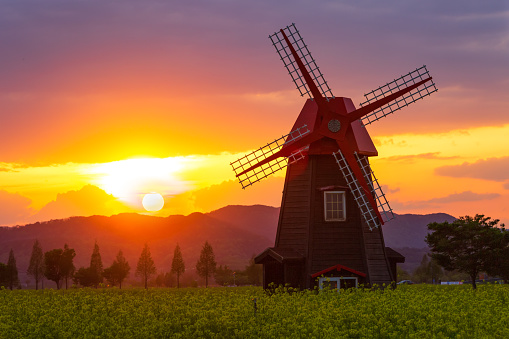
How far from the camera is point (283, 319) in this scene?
2812 cm

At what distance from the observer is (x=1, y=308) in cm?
3588

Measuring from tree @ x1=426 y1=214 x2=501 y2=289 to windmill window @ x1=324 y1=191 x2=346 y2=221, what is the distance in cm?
1346

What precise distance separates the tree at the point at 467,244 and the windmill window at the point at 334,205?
1346cm

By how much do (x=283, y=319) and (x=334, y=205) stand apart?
13.0 metres

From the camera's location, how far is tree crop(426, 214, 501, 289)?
5047 cm

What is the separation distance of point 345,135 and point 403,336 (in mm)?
15579

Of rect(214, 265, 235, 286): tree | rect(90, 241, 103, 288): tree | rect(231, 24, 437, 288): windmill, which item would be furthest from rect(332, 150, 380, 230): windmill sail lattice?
rect(214, 265, 235, 286): tree

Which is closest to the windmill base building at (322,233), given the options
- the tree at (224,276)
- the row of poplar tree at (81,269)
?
the row of poplar tree at (81,269)

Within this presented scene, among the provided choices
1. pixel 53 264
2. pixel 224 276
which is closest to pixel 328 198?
pixel 53 264

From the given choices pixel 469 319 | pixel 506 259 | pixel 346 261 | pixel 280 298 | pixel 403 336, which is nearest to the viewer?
pixel 403 336

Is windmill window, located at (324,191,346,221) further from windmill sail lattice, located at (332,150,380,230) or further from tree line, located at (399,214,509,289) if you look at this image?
tree line, located at (399,214,509,289)

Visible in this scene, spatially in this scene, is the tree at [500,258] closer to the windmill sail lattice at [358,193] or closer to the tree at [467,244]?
the tree at [467,244]

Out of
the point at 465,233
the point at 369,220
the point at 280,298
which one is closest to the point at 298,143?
the point at 369,220

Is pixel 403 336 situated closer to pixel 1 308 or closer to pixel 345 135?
pixel 345 135
